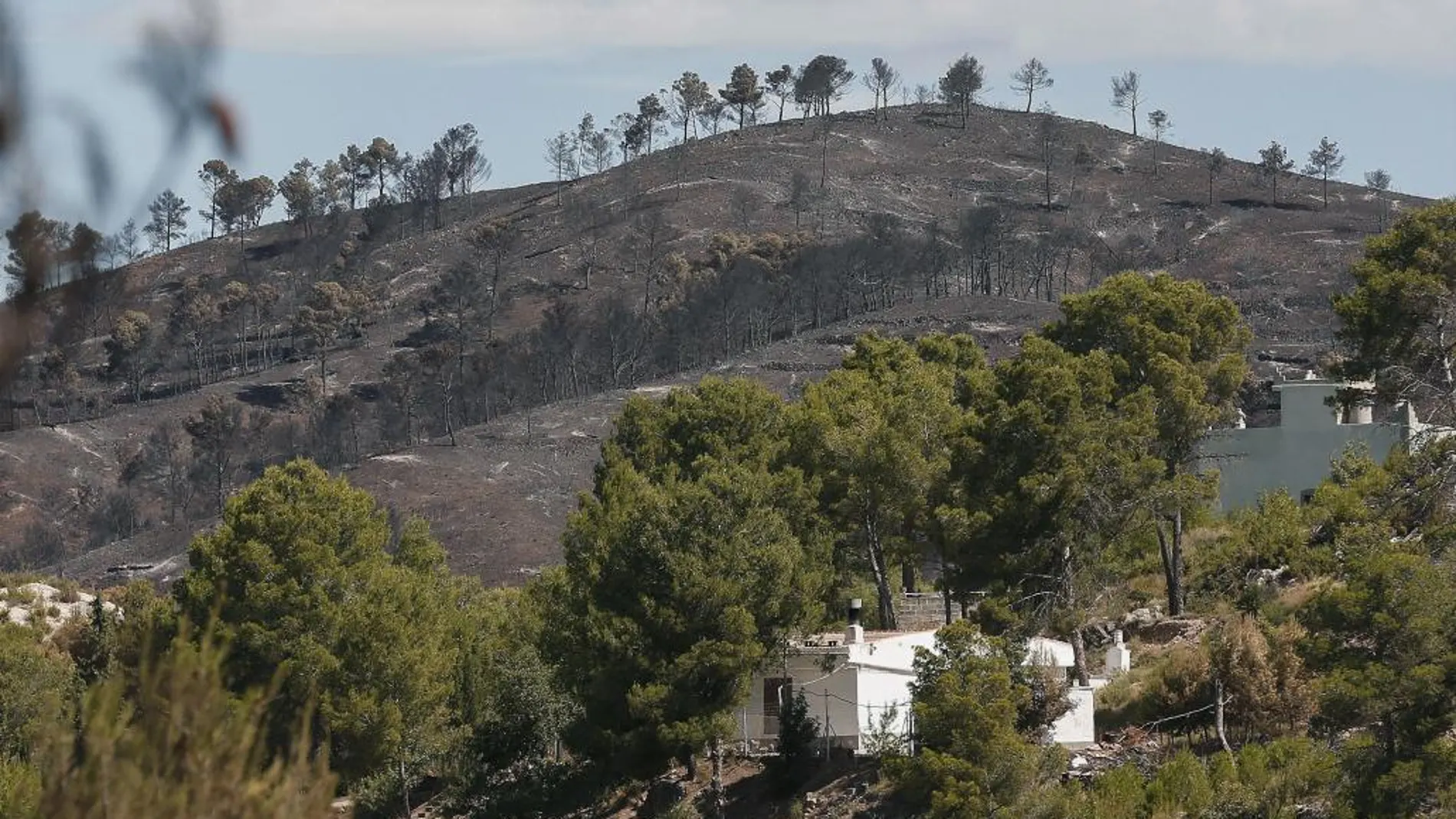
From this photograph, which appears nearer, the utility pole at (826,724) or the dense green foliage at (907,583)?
the dense green foliage at (907,583)

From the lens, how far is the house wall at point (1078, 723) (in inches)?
1366

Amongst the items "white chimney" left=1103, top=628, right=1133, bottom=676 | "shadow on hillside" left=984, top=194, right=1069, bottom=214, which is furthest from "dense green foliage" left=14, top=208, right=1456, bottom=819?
"shadow on hillside" left=984, top=194, right=1069, bottom=214

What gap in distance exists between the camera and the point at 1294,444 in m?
52.5

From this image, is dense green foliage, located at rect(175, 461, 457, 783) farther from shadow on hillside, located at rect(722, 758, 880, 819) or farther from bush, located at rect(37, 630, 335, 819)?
bush, located at rect(37, 630, 335, 819)

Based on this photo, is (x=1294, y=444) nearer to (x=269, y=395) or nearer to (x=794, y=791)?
(x=794, y=791)

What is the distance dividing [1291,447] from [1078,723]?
19.9m

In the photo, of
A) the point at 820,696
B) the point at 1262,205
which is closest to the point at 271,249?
the point at 1262,205

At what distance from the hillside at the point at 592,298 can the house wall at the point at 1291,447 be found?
4083cm

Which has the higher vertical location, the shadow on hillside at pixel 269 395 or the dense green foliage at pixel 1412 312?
the dense green foliage at pixel 1412 312

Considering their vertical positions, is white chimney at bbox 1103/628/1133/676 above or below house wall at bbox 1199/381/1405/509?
below

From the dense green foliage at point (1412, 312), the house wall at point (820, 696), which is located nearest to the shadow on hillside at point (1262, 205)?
the dense green foliage at point (1412, 312)

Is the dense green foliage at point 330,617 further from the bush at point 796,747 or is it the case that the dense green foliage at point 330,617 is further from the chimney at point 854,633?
the chimney at point 854,633

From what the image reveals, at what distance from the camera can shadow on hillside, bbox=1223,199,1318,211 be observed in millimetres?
166125

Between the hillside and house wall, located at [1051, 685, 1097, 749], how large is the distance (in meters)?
55.1
